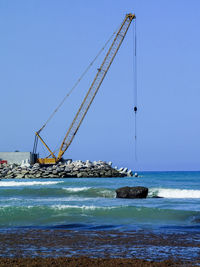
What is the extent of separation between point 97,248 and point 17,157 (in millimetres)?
71898

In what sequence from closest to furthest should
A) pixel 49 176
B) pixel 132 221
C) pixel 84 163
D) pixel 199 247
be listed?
pixel 199 247, pixel 132 221, pixel 49 176, pixel 84 163

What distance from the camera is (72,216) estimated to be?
16.8 meters

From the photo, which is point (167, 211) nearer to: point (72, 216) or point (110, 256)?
point (72, 216)

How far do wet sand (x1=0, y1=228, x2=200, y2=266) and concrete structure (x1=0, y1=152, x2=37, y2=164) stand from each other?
67328mm

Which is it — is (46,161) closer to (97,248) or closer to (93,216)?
(93,216)

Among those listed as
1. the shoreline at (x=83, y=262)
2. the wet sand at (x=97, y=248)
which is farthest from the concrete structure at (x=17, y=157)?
the shoreline at (x=83, y=262)

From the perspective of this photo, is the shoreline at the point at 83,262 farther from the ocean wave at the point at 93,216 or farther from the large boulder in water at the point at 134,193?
the large boulder in water at the point at 134,193

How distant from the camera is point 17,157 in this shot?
8050 cm

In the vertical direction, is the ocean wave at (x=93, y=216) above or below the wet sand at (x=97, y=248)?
below

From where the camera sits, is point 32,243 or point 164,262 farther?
point 32,243

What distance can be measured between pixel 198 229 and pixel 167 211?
182 inches

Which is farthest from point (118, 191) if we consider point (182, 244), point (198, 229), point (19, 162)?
point (19, 162)

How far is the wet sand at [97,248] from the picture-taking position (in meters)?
8.56

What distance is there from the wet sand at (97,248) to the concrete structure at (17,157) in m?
67.3
